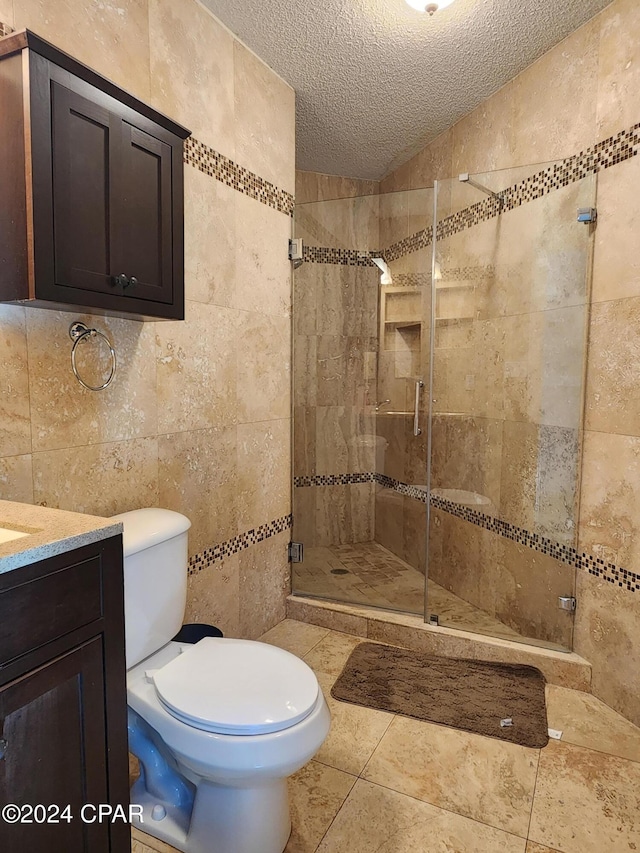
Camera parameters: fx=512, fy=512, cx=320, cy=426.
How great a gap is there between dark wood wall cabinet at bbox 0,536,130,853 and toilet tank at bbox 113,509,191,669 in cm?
29

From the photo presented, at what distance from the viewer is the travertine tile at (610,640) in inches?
75.3

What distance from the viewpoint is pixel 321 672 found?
7.23 feet

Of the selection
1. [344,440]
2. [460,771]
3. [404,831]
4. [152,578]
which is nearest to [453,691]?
[460,771]

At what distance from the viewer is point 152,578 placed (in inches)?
57.6

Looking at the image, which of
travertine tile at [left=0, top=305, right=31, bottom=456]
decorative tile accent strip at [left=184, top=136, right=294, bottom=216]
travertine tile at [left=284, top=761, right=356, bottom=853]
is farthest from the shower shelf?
travertine tile at [left=284, top=761, right=356, bottom=853]

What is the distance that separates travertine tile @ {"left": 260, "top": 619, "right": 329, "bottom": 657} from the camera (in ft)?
7.89

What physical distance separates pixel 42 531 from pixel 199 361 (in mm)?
1101

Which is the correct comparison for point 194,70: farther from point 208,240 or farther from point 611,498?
point 611,498

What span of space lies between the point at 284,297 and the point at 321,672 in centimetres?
174

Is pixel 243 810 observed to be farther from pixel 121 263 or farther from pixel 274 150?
pixel 274 150

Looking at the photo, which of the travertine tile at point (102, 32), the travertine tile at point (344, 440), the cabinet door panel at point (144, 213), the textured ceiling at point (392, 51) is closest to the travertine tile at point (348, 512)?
the travertine tile at point (344, 440)

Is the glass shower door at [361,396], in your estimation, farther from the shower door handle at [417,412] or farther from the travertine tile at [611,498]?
the travertine tile at [611,498]

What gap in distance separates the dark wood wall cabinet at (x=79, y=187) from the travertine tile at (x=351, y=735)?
1553mm

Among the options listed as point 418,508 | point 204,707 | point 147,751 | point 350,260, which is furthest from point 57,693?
point 350,260
